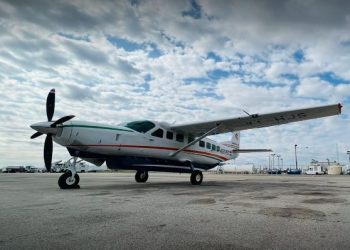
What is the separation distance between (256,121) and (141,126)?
6.54m

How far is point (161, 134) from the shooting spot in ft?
52.0

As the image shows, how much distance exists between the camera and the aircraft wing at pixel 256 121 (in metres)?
14.2

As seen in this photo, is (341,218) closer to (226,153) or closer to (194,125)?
(194,125)

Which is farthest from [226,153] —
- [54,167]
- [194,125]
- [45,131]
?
[54,167]

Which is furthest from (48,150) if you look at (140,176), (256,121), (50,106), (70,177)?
(256,121)

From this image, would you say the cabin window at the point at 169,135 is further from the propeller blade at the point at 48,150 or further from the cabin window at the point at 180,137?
the propeller blade at the point at 48,150

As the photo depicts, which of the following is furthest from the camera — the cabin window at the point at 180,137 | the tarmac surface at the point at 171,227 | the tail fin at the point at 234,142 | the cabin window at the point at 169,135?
the tail fin at the point at 234,142

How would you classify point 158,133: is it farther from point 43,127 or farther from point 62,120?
point 43,127

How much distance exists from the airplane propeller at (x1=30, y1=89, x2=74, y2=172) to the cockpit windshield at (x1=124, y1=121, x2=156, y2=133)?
3.68 meters

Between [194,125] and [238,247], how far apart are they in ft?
41.5

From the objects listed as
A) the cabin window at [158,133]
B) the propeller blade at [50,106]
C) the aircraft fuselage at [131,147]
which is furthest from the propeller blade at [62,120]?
the cabin window at [158,133]

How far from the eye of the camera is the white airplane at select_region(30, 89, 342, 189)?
1205cm

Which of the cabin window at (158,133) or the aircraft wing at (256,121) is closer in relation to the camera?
the aircraft wing at (256,121)

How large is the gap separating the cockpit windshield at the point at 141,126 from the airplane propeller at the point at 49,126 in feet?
12.1
